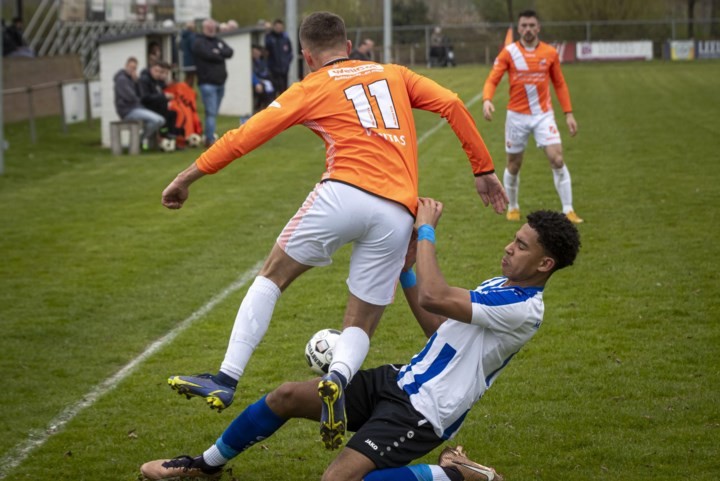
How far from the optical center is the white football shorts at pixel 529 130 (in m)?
11.5

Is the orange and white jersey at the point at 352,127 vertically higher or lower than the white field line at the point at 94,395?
higher

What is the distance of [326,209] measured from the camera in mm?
4840

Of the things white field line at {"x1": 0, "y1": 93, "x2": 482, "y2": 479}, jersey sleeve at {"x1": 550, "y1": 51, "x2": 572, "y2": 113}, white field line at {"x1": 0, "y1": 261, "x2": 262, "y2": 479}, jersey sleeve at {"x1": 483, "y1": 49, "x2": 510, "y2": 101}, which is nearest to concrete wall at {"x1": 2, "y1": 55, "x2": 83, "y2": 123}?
jersey sleeve at {"x1": 483, "y1": 49, "x2": 510, "y2": 101}

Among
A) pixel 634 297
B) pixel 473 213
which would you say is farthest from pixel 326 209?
pixel 473 213

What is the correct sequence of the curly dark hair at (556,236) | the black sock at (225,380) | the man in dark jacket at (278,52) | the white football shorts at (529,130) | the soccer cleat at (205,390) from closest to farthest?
1. the curly dark hair at (556,236)
2. the soccer cleat at (205,390)
3. the black sock at (225,380)
4. the white football shorts at (529,130)
5. the man in dark jacket at (278,52)

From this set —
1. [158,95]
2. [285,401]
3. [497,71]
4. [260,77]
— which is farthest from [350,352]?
[260,77]

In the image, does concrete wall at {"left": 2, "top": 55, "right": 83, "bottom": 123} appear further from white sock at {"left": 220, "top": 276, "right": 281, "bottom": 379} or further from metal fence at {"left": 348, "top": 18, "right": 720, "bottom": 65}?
metal fence at {"left": 348, "top": 18, "right": 720, "bottom": 65}

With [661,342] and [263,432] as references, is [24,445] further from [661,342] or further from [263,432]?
[661,342]

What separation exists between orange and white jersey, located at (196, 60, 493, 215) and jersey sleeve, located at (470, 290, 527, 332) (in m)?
0.73

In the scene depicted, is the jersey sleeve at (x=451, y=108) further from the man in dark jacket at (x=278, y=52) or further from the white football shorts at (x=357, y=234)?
the man in dark jacket at (x=278, y=52)

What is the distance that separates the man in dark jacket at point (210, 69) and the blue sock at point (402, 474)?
1544 cm

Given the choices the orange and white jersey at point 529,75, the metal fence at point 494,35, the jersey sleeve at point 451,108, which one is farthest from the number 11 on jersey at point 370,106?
the metal fence at point 494,35

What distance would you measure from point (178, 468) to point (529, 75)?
7943mm

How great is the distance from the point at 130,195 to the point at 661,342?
870 centimetres
